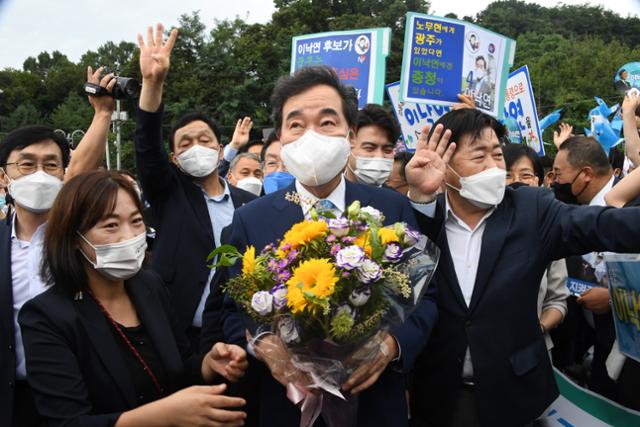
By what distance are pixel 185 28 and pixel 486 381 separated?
130 ft

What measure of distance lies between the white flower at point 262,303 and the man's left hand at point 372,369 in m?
0.42

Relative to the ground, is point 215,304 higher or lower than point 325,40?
lower

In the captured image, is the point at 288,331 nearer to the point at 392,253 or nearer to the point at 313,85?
the point at 392,253

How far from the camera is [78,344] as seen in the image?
219cm

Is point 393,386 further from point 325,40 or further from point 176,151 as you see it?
point 325,40

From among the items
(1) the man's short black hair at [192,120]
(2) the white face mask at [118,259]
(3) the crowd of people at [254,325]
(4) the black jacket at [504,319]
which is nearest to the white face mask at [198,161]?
(1) the man's short black hair at [192,120]

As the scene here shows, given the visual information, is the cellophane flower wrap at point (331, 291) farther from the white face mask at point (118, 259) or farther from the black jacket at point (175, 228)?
the black jacket at point (175, 228)

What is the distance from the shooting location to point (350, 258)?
1.67 m

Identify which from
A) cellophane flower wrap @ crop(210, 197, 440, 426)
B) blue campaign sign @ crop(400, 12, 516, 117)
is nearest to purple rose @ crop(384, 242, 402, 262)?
cellophane flower wrap @ crop(210, 197, 440, 426)

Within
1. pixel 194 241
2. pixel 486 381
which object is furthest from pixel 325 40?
pixel 486 381

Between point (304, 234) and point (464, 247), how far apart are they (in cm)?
122

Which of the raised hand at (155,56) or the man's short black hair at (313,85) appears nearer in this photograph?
the man's short black hair at (313,85)

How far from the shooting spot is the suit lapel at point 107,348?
222 cm

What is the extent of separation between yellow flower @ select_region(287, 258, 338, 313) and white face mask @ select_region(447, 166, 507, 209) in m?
1.27
